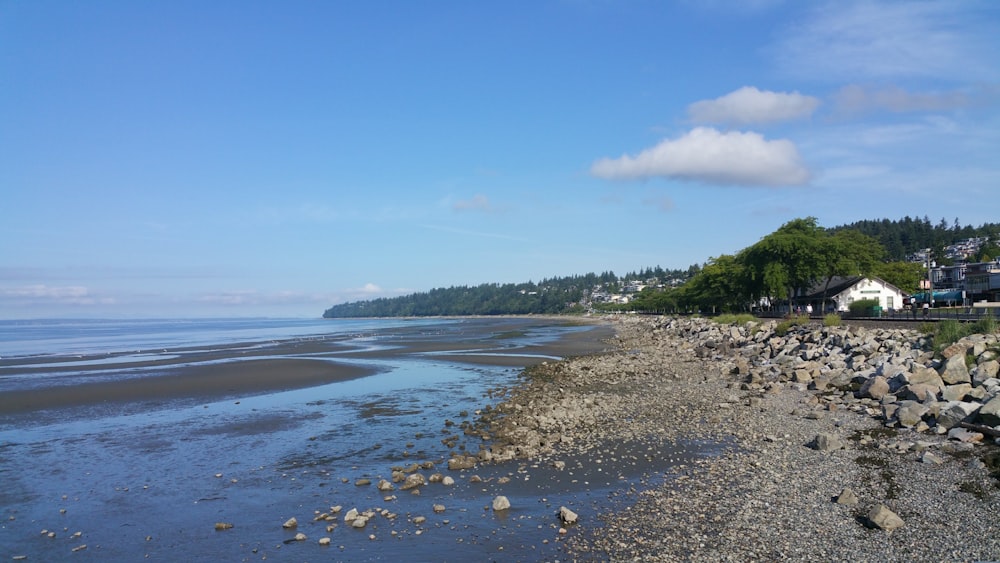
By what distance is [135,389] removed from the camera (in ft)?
103

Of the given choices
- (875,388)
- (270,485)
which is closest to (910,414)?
(875,388)

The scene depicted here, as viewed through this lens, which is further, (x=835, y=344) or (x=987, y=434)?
(x=835, y=344)

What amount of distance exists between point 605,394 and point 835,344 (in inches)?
639

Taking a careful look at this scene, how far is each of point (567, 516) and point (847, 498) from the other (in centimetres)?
544

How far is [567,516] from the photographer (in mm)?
11000

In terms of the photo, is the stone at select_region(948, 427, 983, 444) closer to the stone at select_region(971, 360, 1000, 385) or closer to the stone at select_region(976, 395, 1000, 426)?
the stone at select_region(976, 395, 1000, 426)

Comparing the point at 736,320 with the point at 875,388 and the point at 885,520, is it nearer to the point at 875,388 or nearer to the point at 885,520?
the point at 875,388

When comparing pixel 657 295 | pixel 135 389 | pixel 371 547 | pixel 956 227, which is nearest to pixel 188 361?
pixel 135 389

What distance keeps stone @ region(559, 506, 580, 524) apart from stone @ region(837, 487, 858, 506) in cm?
510

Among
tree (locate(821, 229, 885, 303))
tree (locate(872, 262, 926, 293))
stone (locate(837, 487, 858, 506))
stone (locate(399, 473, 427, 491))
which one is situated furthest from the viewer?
tree (locate(872, 262, 926, 293))

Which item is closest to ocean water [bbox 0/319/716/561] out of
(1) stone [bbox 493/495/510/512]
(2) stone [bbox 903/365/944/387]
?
(1) stone [bbox 493/495/510/512]

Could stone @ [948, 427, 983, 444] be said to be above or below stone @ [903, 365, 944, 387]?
below

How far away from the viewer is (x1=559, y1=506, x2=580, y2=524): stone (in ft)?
36.0

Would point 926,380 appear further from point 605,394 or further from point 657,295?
point 657,295
